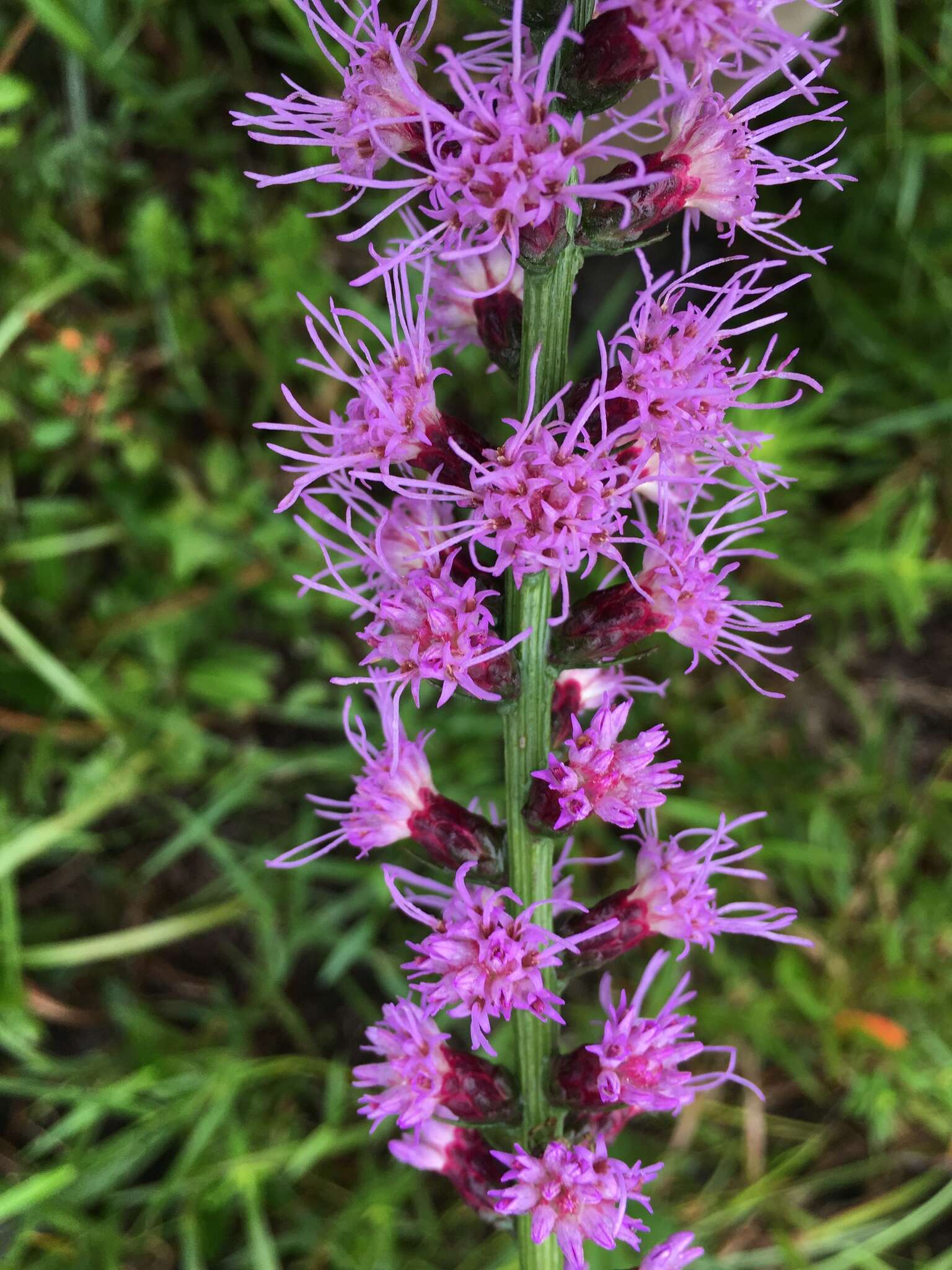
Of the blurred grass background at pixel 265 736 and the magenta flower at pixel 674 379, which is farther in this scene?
the blurred grass background at pixel 265 736

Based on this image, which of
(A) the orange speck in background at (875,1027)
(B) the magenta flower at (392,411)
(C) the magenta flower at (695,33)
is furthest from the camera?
(A) the orange speck in background at (875,1027)

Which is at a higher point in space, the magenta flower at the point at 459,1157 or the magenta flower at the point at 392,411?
the magenta flower at the point at 392,411

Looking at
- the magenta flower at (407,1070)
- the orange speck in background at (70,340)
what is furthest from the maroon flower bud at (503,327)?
the orange speck in background at (70,340)

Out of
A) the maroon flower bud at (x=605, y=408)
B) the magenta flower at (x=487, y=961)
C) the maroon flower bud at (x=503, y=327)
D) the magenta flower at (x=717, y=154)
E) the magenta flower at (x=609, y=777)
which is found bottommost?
the magenta flower at (x=487, y=961)

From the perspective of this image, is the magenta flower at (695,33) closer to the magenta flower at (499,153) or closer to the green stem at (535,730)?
the magenta flower at (499,153)

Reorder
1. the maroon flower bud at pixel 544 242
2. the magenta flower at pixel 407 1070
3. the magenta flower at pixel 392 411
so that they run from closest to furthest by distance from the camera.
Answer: the maroon flower bud at pixel 544 242, the magenta flower at pixel 392 411, the magenta flower at pixel 407 1070

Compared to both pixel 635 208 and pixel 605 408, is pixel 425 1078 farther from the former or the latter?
pixel 635 208

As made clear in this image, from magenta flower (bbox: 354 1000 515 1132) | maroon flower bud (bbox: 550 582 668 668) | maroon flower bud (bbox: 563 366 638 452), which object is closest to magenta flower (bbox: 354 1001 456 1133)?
magenta flower (bbox: 354 1000 515 1132)
